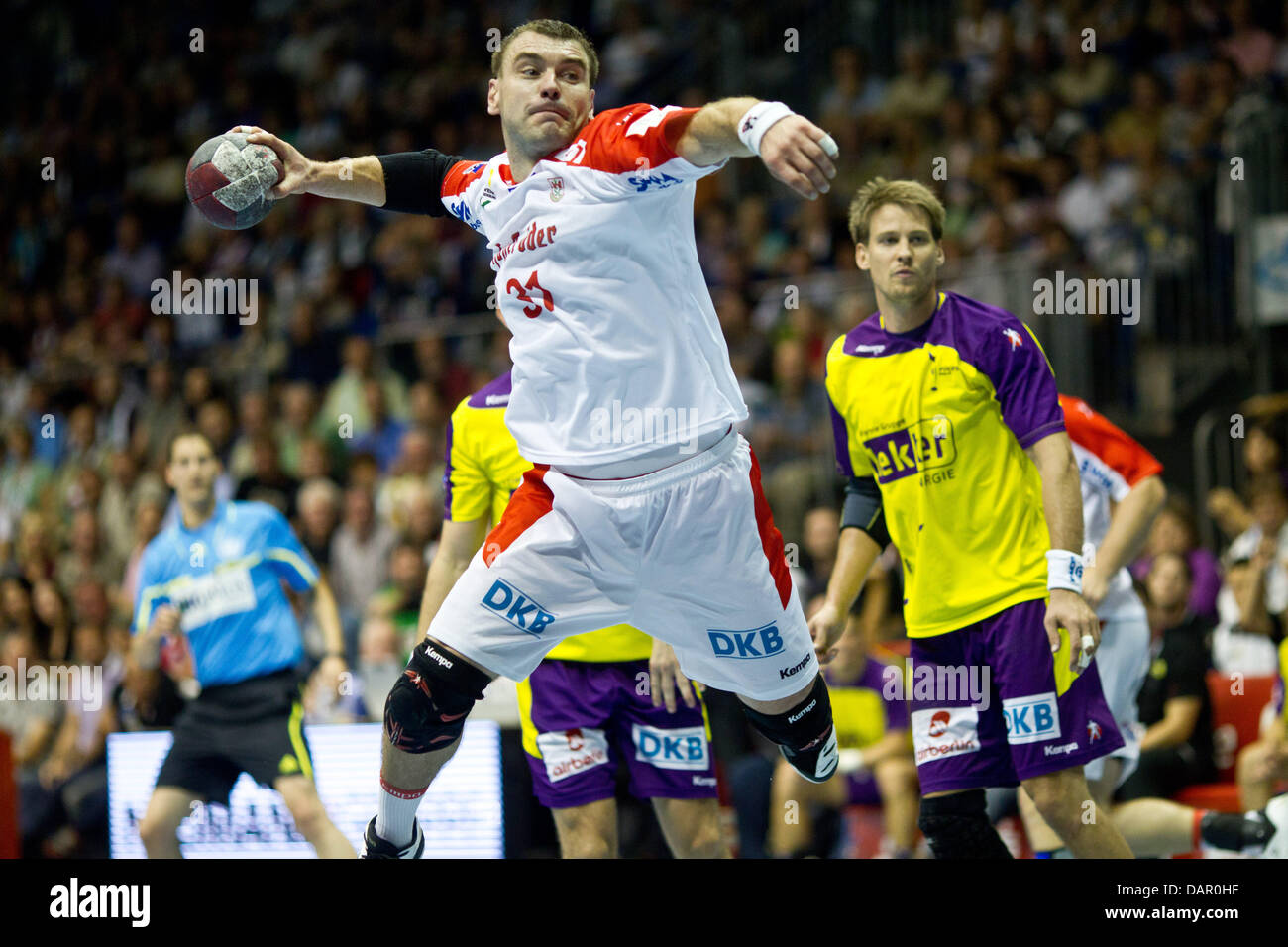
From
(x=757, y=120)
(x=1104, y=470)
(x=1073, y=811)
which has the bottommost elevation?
(x=1073, y=811)

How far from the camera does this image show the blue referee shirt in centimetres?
724

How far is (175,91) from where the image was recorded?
16.8m

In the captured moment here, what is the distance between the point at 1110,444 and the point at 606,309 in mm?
2653

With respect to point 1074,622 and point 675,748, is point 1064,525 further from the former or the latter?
point 675,748

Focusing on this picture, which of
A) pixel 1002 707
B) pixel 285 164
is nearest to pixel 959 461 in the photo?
pixel 1002 707

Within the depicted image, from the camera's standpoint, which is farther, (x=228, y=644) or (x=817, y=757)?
(x=228, y=644)

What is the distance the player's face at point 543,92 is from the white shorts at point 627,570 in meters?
1.01

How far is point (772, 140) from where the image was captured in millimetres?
3584

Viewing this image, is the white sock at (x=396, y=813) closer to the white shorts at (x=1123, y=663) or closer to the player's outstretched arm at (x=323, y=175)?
the player's outstretched arm at (x=323, y=175)

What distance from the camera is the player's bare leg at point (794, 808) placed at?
8156mm

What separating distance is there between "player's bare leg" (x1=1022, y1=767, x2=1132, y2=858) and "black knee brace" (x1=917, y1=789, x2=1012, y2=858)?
0.21m

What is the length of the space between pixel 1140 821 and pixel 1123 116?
6264mm

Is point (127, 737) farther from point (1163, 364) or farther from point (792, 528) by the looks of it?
point (1163, 364)
